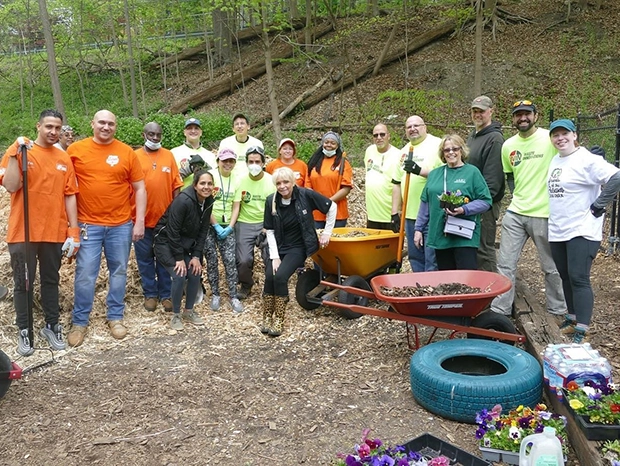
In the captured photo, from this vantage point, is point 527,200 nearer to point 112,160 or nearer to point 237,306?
point 237,306

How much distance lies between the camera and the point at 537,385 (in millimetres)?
3623

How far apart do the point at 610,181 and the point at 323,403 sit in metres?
2.66

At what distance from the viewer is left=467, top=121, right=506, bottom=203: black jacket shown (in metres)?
5.24

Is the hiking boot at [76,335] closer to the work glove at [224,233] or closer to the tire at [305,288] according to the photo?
the work glove at [224,233]

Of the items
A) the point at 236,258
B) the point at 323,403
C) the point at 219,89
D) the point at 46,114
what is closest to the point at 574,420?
the point at 323,403

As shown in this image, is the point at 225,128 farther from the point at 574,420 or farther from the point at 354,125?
the point at 574,420

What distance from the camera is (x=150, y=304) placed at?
601 cm

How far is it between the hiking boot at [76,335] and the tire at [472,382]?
3080 millimetres

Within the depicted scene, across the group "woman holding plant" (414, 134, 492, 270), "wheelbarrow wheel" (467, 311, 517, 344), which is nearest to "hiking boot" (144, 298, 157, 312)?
"woman holding plant" (414, 134, 492, 270)

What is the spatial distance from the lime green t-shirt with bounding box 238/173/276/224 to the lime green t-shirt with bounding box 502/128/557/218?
2.58 metres

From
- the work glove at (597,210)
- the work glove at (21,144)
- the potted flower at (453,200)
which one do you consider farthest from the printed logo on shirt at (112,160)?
the work glove at (597,210)

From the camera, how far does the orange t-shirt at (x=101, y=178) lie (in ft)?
16.9

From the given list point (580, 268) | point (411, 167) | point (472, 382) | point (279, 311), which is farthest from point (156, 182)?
point (580, 268)

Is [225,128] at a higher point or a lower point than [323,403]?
higher
